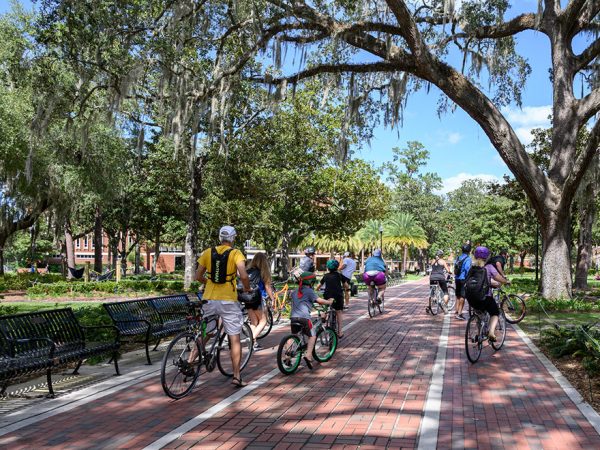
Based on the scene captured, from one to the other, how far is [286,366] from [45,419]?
3.11 metres

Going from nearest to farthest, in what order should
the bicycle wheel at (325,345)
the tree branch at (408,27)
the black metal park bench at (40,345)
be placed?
the black metal park bench at (40,345) → the bicycle wheel at (325,345) → the tree branch at (408,27)

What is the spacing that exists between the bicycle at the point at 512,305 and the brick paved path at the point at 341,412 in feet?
18.5

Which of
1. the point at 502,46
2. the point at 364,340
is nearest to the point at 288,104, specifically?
the point at 502,46

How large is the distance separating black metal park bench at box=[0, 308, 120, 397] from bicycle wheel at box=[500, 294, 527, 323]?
32.9 feet

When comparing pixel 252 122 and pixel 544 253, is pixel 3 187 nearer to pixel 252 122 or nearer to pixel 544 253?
pixel 252 122

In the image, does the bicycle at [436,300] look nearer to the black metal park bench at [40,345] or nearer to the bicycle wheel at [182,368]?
the black metal park bench at [40,345]

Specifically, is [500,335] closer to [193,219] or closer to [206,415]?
[206,415]

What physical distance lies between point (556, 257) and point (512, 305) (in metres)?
4.50

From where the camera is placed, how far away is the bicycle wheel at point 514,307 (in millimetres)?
14055

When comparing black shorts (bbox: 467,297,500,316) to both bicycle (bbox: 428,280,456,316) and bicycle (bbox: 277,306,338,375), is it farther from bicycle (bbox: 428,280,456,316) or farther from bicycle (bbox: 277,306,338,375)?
bicycle (bbox: 428,280,456,316)

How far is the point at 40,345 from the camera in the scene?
712 centimetres

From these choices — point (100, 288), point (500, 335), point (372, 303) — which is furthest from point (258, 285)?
point (100, 288)

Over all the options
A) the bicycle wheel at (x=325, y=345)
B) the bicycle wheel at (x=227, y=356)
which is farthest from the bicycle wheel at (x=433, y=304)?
the bicycle wheel at (x=227, y=356)

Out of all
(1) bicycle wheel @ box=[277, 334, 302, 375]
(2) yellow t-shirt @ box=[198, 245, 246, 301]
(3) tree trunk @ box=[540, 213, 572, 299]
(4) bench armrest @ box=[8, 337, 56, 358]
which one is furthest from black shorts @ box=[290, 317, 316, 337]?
(3) tree trunk @ box=[540, 213, 572, 299]
